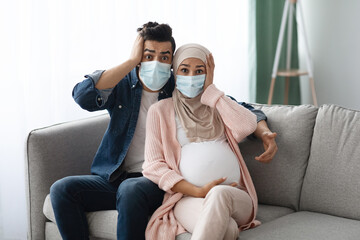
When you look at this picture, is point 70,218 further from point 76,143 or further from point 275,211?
point 275,211

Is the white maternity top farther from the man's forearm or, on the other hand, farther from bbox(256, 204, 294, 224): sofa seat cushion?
the man's forearm

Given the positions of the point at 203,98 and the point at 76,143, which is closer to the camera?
the point at 203,98

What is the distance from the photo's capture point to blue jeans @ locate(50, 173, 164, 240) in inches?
76.8

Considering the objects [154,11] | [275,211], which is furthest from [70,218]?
[154,11]

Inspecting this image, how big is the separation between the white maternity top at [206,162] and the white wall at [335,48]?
2.44 metres

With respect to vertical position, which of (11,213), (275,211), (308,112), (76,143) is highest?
(308,112)

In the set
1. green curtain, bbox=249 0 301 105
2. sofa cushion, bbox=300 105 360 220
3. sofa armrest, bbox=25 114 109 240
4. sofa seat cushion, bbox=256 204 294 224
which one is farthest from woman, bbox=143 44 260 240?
green curtain, bbox=249 0 301 105

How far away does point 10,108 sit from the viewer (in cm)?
268

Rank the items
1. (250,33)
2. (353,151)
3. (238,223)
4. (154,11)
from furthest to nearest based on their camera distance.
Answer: (250,33), (154,11), (353,151), (238,223)

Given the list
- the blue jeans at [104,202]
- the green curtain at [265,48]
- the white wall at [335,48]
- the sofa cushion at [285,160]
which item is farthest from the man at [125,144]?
the white wall at [335,48]

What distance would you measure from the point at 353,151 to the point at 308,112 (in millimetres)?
260

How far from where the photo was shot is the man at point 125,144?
2.01m

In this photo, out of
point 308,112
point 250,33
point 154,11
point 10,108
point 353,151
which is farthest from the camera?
point 250,33

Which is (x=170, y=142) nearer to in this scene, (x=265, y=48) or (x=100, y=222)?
(x=100, y=222)
